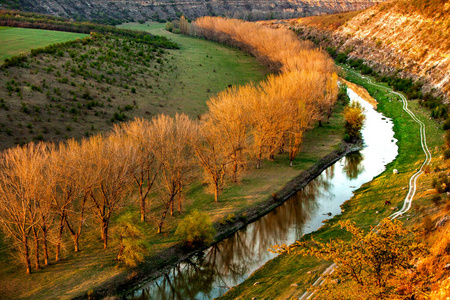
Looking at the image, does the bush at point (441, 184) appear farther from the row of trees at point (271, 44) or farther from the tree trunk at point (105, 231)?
the row of trees at point (271, 44)

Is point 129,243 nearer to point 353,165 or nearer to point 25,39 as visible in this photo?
point 353,165

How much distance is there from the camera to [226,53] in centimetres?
10138

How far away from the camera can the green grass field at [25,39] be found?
57594 millimetres

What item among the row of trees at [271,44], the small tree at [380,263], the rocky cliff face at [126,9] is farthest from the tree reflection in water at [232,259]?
the rocky cliff face at [126,9]

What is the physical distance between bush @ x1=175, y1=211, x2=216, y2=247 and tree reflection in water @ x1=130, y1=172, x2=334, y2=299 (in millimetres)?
1462

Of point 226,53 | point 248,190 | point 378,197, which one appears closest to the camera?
point 378,197

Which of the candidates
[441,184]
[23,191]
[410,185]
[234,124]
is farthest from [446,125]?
[23,191]

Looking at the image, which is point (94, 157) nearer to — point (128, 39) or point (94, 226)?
point (94, 226)

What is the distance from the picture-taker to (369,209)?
33.9 m

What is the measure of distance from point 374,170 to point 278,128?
13.6m

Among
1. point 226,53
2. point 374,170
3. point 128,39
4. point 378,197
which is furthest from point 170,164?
point 226,53

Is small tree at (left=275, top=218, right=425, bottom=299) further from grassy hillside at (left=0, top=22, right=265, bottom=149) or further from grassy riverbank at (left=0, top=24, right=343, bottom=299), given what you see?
grassy hillside at (left=0, top=22, right=265, bottom=149)

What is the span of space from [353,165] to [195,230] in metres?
27.1

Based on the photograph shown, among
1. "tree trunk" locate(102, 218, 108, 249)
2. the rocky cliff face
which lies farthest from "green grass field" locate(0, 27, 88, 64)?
the rocky cliff face
